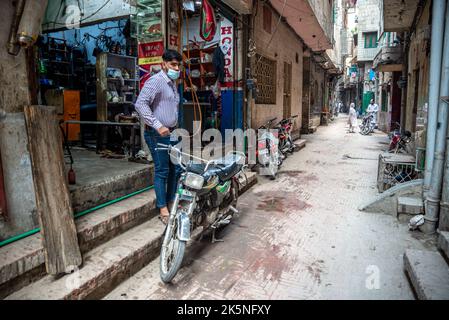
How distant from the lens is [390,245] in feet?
12.6

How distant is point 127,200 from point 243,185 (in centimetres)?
259

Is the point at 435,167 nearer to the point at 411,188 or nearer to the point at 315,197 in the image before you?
the point at 411,188

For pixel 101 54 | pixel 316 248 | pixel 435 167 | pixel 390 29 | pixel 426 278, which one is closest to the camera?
pixel 426 278

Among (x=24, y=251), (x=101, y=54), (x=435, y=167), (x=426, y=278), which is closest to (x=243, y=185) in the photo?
(x=435, y=167)

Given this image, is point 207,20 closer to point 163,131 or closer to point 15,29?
point 163,131

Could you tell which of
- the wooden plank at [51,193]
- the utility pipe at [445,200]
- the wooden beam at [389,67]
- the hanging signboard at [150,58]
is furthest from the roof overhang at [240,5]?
the wooden beam at [389,67]

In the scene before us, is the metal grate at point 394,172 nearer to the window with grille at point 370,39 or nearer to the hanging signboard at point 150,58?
the hanging signboard at point 150,58

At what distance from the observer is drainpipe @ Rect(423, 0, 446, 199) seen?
159 inches

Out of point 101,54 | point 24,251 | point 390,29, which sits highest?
point 390,29

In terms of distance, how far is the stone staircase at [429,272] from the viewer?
2.58m

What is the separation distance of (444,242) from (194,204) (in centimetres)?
275

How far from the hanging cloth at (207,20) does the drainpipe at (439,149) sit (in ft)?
11.9
